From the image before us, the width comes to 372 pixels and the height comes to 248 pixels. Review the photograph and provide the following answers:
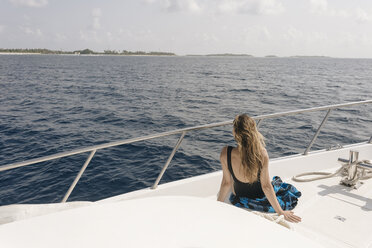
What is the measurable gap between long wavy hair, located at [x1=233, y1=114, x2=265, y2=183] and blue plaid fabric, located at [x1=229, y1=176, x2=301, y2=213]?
1.38ft

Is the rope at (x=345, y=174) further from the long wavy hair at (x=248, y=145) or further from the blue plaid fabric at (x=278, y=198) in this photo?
the long wavy hair at (x=248, y=145)

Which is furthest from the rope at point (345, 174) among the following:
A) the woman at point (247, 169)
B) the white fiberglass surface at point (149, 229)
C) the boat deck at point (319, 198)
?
the white fiberglass surface at point (149, 229)

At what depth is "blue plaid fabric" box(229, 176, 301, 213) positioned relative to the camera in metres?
2.73

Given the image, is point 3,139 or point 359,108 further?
point 359,108

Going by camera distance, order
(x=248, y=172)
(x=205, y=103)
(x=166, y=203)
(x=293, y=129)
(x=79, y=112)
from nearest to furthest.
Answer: (x=166, y=203), (x=248, y=172), (x=293, y=129), (x=79, y=112), (x=205, y=103)

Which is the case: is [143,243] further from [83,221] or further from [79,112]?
[79,112]

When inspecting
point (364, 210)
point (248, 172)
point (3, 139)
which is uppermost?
point (248, 172)

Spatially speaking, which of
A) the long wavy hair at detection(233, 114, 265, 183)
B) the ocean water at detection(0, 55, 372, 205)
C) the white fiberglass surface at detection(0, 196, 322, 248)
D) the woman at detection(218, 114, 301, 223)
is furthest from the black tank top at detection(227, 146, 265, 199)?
the ocean water at detection(0, 55, 372, 205)

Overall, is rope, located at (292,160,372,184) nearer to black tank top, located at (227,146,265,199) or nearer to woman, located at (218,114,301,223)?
woman, located at (218,114,301,223)

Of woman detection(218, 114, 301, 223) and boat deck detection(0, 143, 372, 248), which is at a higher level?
woman detection(218, 114, 301, 223)

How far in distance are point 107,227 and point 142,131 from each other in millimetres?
11460

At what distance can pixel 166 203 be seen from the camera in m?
1.64

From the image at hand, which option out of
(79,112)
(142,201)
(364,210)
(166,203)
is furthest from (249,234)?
(79,112)

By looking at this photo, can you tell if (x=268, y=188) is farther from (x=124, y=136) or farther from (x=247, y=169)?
(x=124, y=136)
